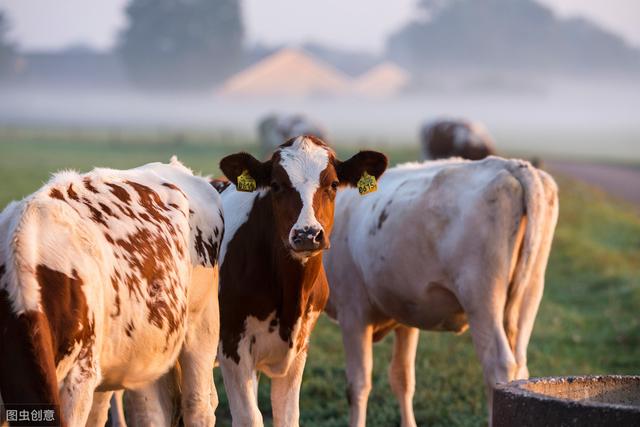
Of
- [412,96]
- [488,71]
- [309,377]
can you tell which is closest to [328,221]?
[309,377]

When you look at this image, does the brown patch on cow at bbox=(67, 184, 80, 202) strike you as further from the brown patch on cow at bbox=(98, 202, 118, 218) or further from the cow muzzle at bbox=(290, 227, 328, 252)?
the cow muzzle at bbox=(290, 227, 328, 252)

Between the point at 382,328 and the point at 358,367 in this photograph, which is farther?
the point at 382,328

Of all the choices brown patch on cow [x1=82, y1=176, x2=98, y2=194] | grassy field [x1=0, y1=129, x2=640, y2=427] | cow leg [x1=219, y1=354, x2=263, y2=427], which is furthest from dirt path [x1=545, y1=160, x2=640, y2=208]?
brown patch on cow [x1=82, y1=176, x2=98, y2=194]

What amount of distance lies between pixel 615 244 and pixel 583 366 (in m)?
12.0

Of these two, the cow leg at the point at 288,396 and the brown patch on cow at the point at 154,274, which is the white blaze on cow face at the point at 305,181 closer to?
the cow leg at the point at 288,396

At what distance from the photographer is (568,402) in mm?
4715

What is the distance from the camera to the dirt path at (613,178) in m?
38.0

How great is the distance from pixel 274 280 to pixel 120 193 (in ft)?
5.21

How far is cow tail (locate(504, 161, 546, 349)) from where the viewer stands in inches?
342

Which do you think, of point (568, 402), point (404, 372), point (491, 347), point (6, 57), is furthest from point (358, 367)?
point (6, 57)

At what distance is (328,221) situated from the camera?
729cm

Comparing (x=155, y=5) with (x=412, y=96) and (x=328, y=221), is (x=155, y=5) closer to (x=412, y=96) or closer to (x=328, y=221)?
(x=412, y=96)

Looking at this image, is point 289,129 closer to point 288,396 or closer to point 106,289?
point 288,396

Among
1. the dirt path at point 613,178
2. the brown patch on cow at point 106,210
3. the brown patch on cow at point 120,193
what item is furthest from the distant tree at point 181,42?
the brown patch on cow at point 106,210
